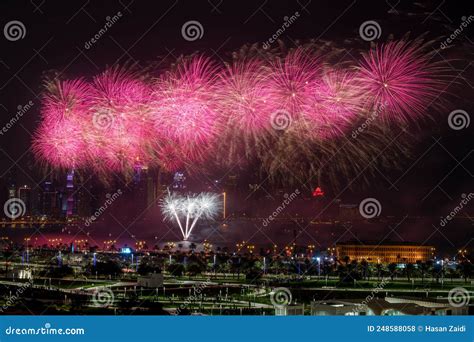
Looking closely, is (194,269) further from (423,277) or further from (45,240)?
(45,240)

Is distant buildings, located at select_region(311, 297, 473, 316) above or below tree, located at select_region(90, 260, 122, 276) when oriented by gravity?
below

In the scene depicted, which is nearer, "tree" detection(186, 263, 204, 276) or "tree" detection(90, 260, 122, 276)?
"tree" detection(90, 260, 122, 276)

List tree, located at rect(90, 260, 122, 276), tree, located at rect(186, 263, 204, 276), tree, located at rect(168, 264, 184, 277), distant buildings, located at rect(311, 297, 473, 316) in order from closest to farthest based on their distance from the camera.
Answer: distant buildings, located at rect(311, 297, 473, 316)
tree, located at rect(90, 260, 122, 276)
tree, located at rect(168, 264, 184, 277)
tree, located at rect(186, 263, 204, 276)

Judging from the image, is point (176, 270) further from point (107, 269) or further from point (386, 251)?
point (386, 251)

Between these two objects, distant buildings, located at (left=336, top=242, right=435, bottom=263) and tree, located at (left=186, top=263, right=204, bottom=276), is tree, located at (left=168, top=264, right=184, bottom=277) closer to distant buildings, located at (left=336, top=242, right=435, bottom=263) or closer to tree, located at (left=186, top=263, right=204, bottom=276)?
tree, located at (left=186, top=263, right=204, bottom=276)

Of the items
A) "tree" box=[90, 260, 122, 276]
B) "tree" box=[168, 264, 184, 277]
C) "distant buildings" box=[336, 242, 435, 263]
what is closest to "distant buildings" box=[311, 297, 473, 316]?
"tree" box=[90, 260, 122, 276]

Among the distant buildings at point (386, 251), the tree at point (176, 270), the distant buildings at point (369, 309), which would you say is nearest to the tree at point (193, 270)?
the tree at point (176, 270)

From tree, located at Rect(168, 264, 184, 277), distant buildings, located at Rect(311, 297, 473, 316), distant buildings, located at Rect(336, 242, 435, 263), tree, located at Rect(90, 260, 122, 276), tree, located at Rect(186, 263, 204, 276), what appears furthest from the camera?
distant buildings, located at Rect(336, 242, 435, 263)

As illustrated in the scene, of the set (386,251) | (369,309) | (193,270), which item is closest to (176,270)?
(193,270)
